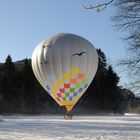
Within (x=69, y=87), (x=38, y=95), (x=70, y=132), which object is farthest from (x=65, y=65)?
(x=38, y=95)

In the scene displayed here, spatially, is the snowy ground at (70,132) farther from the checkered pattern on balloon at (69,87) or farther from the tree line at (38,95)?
the tree line at (38,95)

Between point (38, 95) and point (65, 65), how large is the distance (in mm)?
37026

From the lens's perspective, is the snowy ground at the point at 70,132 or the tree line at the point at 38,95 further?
the tree line at the point at 38,95

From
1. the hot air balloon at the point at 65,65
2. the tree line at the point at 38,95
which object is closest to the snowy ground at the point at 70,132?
the hot air balloon at the point at 65,65

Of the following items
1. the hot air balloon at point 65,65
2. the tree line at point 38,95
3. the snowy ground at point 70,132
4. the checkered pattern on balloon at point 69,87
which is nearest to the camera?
the snowy ground at point 70,132

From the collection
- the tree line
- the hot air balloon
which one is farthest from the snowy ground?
the tree line

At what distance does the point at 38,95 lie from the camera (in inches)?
2749

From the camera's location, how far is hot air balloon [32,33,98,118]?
33.2 meters

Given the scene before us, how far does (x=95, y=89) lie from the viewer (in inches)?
2886

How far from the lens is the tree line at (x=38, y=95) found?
219 feet

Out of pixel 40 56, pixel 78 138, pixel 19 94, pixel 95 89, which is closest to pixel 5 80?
pixel 19 94

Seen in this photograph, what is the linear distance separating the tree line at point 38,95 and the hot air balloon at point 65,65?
28.9 meters

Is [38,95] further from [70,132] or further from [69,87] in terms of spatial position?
[70,132]

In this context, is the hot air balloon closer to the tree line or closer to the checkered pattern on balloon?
the checkered pattern on balloon
